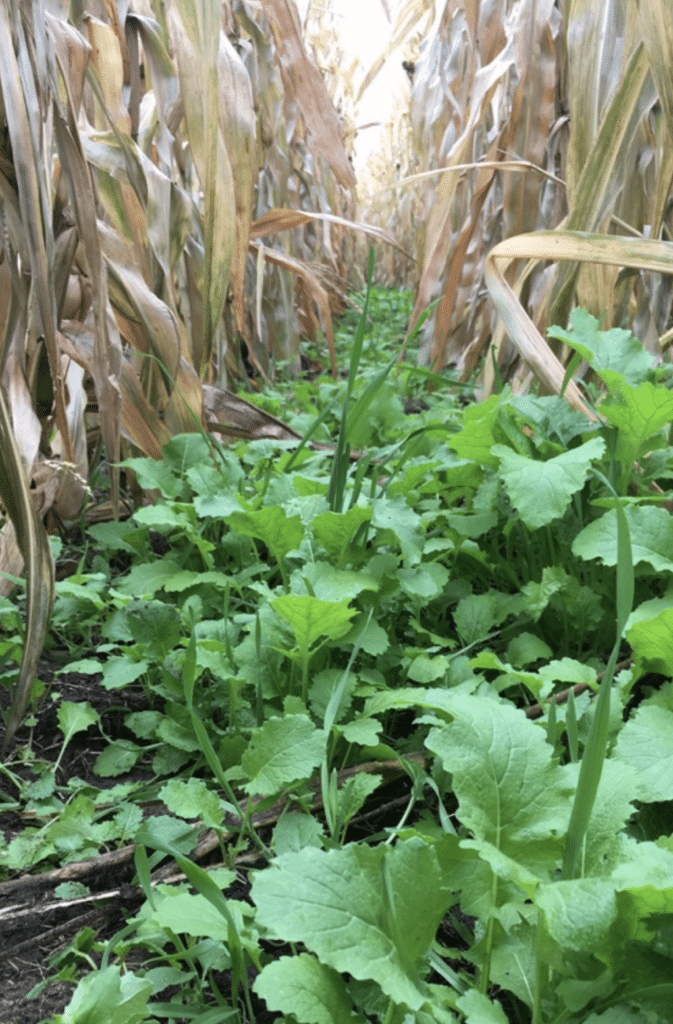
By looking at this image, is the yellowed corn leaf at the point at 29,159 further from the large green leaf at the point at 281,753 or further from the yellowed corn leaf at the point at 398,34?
the yellowed corn leaf at the point at 398,34

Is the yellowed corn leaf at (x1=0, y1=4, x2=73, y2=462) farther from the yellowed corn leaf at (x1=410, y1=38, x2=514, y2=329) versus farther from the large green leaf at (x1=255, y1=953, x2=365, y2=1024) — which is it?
the yellowed corn leaf at (x1=410, y1=38, x2=514, y2=329)

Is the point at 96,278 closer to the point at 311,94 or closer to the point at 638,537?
the point at 311,94

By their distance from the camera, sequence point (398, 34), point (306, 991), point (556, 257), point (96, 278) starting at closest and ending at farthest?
point (306, 991) → point (96, 278) → point (556, 257) → point (398, 34)

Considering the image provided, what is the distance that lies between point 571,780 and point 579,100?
3.45 ft

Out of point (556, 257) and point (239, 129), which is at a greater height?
point (239, 129)

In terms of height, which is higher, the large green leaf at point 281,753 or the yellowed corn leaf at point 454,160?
the yellowed corn leaf at point 454,160

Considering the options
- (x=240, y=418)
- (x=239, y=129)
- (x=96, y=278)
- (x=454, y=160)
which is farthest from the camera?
(x=454, y=160)

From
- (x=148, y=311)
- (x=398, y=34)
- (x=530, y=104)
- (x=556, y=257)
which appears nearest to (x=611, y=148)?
(x=556, y=257)

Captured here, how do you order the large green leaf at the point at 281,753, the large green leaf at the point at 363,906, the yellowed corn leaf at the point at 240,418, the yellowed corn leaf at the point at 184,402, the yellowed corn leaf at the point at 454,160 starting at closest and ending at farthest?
the large green leaf at the point at 363,906
the large green leaf at the point at 281,753
the yellowed corn leaf at the point at 184,402
the yellowed corn leaf at the point at 240,418
the yellowed corn leaf at the point at 454,160

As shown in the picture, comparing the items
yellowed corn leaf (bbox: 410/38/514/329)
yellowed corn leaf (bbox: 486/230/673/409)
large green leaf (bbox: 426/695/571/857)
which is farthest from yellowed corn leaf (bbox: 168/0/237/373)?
large green leaf (bbox: 426/695/571/857)

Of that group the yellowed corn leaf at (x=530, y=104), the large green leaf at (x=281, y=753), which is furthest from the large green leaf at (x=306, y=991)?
the yellowed corn leaf at (x=530, y=104)

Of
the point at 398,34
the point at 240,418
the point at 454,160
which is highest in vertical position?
the point at 398,34

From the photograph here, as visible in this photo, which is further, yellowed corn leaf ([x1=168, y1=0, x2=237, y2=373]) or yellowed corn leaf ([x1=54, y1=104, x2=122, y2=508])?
yellowed corn leaf ([x1=168, y1=0, x2=237, y2=373])

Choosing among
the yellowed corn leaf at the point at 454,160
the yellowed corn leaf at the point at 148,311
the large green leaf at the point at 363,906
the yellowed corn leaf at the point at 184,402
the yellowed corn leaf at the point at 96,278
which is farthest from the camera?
the yellowed corn leaf at the point at 454,160
